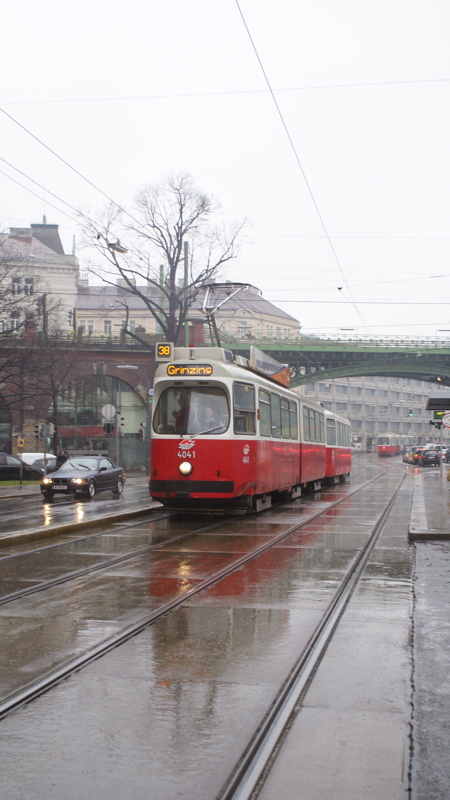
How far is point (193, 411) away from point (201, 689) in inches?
435

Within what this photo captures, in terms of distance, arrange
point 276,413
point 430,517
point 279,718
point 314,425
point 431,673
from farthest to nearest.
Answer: point 314,425 → point 276,413 → point 430,517 → point 431,673 → point 279,718

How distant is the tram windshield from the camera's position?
16.1 m

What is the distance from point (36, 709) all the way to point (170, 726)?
0.88 metres

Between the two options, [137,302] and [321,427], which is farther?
[137,302]

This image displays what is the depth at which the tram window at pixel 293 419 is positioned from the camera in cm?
2188

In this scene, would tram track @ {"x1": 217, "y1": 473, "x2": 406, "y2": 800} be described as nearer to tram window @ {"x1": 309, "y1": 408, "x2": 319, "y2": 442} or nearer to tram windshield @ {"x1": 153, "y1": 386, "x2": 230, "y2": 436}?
tram windshield @ {"x1": 153, "y1": 386, "x2": 230, "y2": 436}

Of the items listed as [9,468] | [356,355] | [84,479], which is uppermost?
[356,355]

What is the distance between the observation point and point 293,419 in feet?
73.2

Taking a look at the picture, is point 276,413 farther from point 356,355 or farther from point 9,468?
point 356,355

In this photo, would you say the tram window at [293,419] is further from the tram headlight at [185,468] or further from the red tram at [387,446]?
the red tram at [387,446]

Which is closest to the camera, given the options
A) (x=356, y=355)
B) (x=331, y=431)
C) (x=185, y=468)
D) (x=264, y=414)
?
(x=185, y=468)

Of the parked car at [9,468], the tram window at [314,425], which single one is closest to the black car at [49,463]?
the parked car at [9,468]

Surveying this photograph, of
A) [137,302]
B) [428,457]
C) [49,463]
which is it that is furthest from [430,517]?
[137,302]

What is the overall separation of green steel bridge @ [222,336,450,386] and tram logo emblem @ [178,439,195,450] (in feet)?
153
